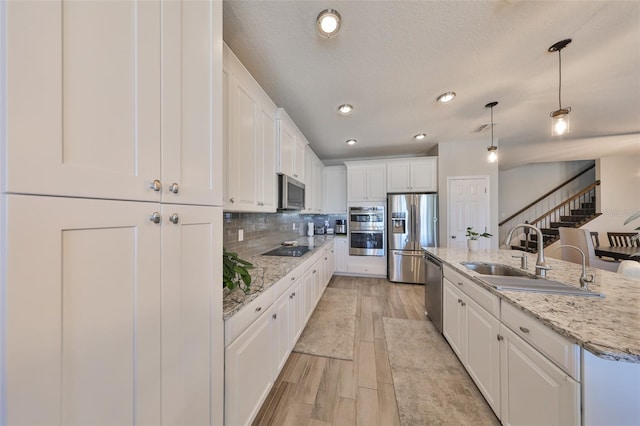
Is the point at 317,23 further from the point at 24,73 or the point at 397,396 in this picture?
the point at 397,396

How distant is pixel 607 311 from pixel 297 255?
7.14 ft

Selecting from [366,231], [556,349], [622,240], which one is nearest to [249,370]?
[556,349]

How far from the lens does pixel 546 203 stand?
6.64 m

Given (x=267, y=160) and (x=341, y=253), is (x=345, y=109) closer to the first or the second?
(x=267, y=160)

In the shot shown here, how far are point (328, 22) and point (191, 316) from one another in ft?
5.92

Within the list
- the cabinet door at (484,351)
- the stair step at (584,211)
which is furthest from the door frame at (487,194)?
the stair step at (584,211)

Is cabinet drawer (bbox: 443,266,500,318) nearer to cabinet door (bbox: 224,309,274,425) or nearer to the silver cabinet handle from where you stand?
cabinet door (bbox: 224,309,274,425)

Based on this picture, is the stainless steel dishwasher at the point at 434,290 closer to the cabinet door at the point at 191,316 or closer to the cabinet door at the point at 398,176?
the cabinet door at the point at 398,176

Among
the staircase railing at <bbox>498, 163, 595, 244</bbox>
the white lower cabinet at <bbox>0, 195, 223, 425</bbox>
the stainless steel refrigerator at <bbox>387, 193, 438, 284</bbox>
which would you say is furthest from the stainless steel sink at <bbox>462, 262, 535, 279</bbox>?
the staircase railing at <bbox>498, 163, 595, 244</bbox>

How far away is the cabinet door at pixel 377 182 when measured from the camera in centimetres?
438

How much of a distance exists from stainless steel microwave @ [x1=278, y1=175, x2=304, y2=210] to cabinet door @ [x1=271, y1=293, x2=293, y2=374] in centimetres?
95

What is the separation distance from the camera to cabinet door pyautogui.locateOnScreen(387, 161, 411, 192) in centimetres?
426

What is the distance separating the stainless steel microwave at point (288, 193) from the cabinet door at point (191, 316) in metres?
1.32

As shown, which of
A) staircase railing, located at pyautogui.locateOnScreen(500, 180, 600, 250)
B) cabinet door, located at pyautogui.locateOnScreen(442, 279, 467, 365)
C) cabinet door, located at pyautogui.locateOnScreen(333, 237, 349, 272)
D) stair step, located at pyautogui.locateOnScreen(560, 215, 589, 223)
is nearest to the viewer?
cabinet door, located at pyautogui.locateOnScreen(442, 279, 467, 365)
